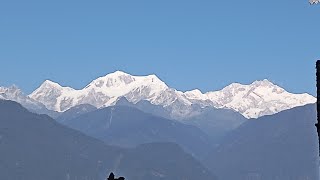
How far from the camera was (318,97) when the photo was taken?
36562 millimetres

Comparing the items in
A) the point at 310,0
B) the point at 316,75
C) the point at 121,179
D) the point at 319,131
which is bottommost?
the point at 121,179

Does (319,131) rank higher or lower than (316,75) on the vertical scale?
lower

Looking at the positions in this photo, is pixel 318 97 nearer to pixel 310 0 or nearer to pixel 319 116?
pixel 319 116

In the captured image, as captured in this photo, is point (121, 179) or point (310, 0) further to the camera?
point (310, 0)

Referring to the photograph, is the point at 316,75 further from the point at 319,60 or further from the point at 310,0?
the point at 310,0

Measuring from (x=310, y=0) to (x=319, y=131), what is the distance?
676 cm

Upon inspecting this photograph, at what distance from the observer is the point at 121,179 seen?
35375mm

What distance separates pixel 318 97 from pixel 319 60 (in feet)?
5.87

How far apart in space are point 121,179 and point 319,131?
32.0 feet

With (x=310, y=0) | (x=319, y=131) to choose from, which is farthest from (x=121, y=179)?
(x=310, y=0)

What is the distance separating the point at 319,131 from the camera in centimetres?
3647

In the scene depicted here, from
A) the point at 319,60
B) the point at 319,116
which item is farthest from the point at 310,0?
the point at 319,116

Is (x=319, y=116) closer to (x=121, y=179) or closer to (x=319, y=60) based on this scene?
(x=319, y=60)

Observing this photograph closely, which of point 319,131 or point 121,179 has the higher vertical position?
point 319,131
